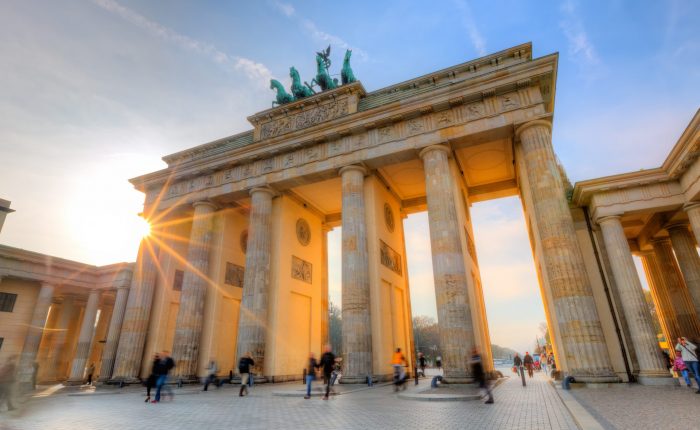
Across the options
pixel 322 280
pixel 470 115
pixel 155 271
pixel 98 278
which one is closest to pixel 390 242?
pixel 322 280

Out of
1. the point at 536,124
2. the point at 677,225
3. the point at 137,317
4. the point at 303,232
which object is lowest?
the point at 137,317

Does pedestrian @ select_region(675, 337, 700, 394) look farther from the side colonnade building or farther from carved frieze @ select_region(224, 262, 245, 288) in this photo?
carved frieze @ select_region(224, 262, 245, 288)

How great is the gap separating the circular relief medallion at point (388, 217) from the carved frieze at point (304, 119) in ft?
19.0

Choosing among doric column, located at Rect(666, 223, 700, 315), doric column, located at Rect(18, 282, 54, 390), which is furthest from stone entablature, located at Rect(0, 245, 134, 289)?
doric column, located at Rect(666, 223, 700, 315)

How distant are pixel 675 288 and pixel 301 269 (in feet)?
61.4

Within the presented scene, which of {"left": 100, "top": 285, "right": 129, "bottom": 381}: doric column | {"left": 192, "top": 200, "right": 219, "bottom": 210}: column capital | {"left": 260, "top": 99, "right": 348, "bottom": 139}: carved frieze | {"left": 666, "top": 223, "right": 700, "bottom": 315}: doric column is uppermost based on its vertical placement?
{"left": 260, "top": 99, "right": 348, "bottom": 139}: carved frieze

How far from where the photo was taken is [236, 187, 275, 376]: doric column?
55.0ft

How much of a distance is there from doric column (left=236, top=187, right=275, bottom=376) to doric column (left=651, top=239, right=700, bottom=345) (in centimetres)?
1923

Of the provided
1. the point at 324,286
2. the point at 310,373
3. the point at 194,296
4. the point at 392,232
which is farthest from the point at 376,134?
the point at 194,296

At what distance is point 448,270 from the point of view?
14.0 metres

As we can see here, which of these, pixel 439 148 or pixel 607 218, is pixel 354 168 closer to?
pixel 439 148

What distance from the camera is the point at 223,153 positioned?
2102 cm

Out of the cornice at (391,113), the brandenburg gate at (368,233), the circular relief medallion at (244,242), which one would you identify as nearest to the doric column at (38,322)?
the brandenburg gate at (368,233)

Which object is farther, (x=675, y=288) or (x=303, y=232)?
(x=303, y=232)
